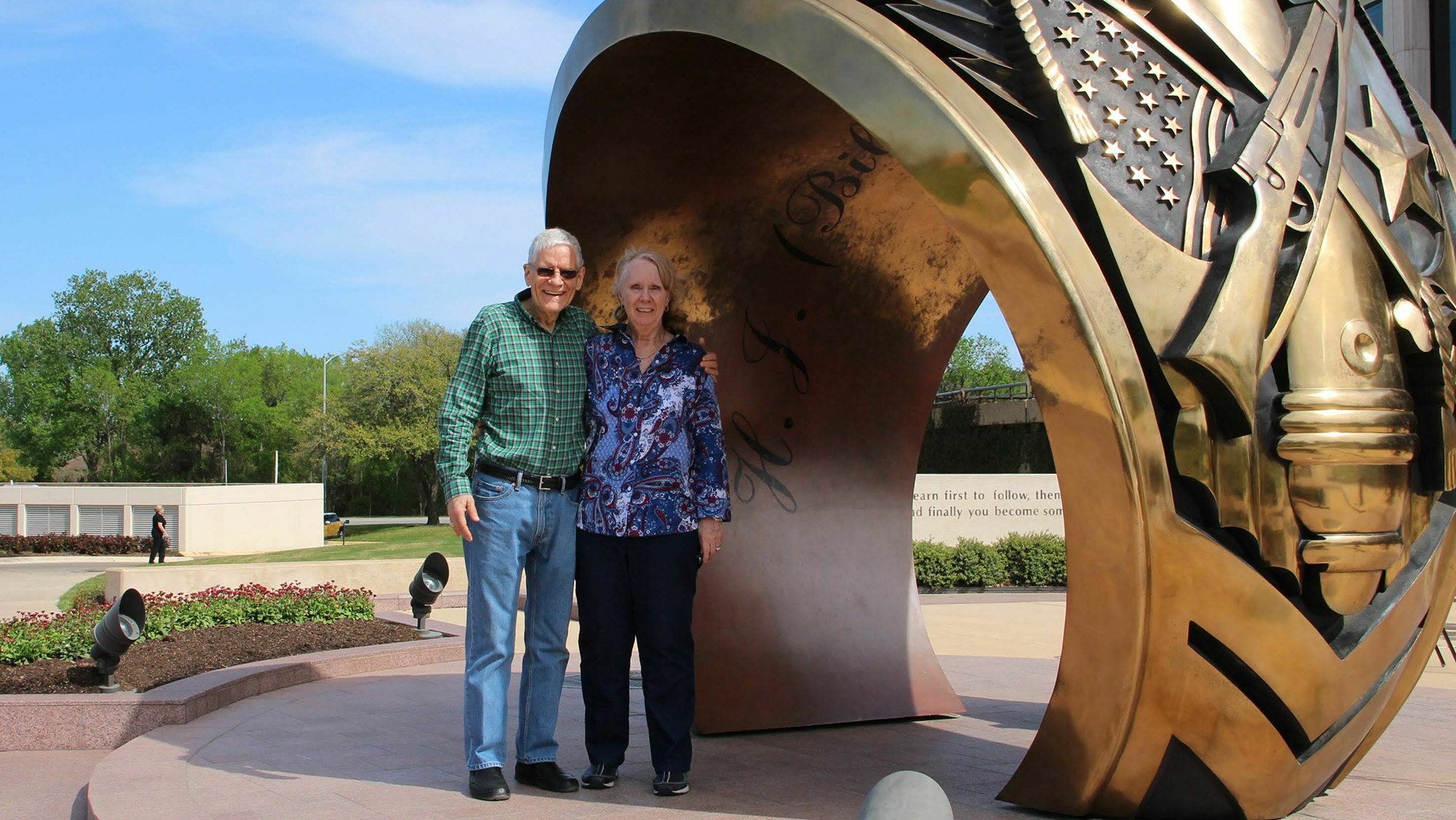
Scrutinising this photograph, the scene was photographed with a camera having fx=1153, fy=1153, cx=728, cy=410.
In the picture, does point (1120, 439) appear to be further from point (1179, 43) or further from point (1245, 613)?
point (1179, 43)

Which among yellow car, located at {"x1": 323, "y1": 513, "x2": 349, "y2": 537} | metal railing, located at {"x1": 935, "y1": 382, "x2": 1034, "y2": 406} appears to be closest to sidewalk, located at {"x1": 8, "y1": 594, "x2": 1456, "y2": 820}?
metal railing, located at {"x1": 935, "y1": 382, "x2": 1034, "y2": 406}

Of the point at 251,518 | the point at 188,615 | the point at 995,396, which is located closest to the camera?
the point at 188,615

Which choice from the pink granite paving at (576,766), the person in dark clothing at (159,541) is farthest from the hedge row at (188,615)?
the person in dark clothing at (159,541)

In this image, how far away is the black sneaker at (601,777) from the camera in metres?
4.31

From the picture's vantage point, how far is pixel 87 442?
68812mm

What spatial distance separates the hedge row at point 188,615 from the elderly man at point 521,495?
185 inches

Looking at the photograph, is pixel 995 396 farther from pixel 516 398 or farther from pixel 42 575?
pixel 516 398

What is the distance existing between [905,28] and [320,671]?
6.18 m

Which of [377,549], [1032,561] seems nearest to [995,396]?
[377,549]

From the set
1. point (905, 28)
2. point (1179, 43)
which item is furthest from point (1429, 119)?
point (905, 28)

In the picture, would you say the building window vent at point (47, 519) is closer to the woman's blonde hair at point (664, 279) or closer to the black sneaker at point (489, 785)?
the black sneaker at point (489, 785)

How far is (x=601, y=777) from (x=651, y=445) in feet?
4.13

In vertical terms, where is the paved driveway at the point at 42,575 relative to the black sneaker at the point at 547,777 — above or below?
below

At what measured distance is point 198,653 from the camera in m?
7.91
